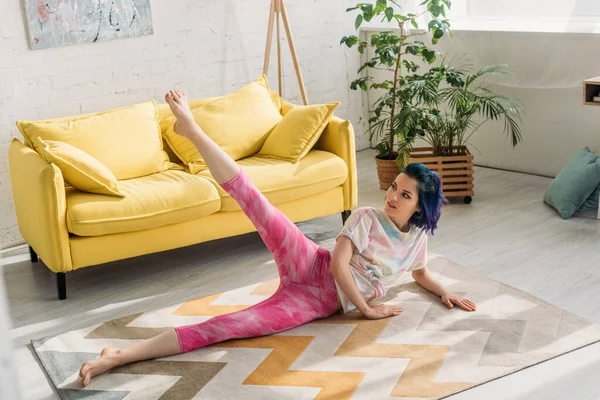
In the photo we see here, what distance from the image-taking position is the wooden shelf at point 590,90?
3.86 meters

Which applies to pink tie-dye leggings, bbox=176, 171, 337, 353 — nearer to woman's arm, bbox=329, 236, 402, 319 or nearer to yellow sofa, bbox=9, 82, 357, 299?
woman's arm, bbox=329, 236, 402, 319

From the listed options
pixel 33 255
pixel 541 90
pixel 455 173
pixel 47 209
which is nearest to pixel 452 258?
pixel 455 173

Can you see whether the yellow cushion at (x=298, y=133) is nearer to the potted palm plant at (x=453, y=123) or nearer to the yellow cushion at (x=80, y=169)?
the potted palm plant at (x=453, y=123)

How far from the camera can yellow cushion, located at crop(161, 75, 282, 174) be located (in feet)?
12.9

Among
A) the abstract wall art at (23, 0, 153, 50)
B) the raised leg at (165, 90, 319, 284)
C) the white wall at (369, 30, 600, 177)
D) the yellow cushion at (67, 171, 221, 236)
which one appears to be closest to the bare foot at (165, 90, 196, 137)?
the raised leg at (165, 90, 319, 284)

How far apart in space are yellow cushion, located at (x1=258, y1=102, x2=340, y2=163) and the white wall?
145 cm

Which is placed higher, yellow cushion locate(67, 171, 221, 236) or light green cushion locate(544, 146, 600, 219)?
yellow cushion locate(67, 171, 221, 236)

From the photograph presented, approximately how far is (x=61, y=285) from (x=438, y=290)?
171cm

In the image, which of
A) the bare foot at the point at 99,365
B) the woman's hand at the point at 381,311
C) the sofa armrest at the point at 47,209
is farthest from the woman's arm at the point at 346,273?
the sofa armrest at the point at 47,209

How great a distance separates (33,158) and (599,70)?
3178mm

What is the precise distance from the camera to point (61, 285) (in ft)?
10.8

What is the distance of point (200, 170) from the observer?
3.81 m

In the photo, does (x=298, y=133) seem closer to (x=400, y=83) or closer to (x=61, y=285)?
(x=400, y=83)

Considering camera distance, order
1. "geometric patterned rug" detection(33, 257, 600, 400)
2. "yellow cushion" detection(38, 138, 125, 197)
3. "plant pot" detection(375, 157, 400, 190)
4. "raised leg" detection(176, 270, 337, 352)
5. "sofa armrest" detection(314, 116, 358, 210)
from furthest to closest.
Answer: "plant pot" detection(375, 157, 400, 190) → "sofa armrest" detection(314, 116, 358, 210) → "yellow cushion" detection(38, 138, 125, 197) → "raised leg" detection(176, 270, 337, 352) → "geometric patterned rug" detection(33, 257, 600, 400)
